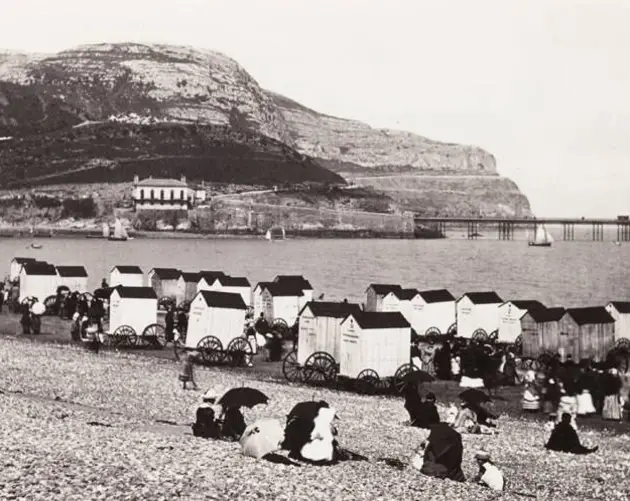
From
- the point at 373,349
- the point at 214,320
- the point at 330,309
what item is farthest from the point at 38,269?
the point at 373,349

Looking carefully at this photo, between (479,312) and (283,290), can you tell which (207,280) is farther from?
(479,312)

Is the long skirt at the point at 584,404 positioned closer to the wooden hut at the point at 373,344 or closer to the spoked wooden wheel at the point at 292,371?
the wooden hut at the point at 373,344

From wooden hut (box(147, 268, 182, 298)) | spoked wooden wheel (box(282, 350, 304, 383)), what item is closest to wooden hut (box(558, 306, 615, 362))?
spoked wooden wheel (box(282, 350, 304, 383))

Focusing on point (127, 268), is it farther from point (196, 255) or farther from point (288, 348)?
point (196, 255)

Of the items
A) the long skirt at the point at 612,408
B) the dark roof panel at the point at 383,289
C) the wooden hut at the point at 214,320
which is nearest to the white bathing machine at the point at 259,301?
the dark roof panel at the point at 383,289

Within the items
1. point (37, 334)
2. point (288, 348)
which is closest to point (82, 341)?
point (37, 334)
